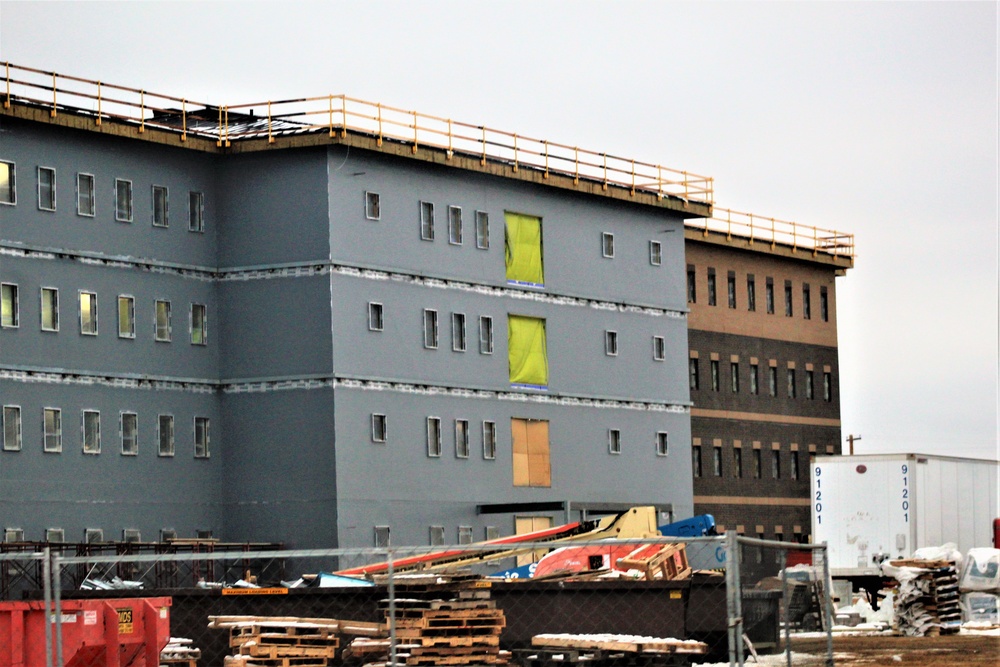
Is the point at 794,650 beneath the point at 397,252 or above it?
beneath

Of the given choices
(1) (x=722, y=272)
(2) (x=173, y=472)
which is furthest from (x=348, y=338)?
(1) (x=722, y=272)

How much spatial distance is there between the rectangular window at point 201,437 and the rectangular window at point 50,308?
5.57 meters

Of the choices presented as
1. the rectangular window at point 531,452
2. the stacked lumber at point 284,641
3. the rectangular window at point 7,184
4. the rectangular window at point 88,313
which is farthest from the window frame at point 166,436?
the stacked lumber at point 284,641

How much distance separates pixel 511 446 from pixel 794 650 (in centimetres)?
3008

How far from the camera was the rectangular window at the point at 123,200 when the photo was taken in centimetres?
5291

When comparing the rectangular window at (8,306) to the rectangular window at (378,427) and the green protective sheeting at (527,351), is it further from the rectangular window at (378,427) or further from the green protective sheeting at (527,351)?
the green protective sheeting at (527,351)

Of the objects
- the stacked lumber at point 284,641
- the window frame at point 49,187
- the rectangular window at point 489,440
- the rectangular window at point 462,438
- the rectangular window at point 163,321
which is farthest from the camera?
the rectangular window at point 489,440

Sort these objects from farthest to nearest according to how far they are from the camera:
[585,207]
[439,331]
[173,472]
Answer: [585,207]
[439,331]
[173,472]

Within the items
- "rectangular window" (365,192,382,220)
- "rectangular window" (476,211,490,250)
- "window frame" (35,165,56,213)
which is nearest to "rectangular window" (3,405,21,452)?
"window frame" (35,165,56,213)

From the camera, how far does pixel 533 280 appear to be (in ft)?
200

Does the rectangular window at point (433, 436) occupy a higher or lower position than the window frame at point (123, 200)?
lower

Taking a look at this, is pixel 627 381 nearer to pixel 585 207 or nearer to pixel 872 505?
pixel 585 207

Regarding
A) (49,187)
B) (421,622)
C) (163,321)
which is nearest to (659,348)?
(163,321)

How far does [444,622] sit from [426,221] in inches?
1277
